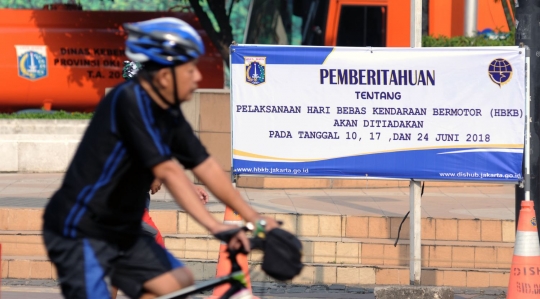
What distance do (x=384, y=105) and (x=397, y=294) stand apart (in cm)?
149

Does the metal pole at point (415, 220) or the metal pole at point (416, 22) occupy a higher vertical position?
the metal pole at point (416, 22)

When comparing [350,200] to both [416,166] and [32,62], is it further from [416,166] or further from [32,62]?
[32,62]

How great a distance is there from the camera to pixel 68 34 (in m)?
17.6

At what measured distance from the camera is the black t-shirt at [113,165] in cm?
349

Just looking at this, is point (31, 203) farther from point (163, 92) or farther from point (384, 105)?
point (163, 92)

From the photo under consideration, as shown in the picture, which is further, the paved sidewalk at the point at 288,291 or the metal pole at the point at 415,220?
the paved sidewalk at the point at 288,291

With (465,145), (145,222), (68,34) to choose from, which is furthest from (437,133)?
(68,34)

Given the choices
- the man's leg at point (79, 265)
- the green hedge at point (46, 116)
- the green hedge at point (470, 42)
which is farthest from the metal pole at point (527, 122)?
the green hedge at point (46, 116)

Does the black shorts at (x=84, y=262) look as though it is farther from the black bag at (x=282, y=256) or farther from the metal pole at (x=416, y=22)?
the metal pole at (x=416, y=22)

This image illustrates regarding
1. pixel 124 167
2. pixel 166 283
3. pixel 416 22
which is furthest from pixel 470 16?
pixel 124 167

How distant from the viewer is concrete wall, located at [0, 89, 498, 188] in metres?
12.2

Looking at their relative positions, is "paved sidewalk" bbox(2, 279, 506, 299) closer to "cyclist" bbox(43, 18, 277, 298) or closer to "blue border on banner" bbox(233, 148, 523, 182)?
"blue border on banner" bbox(233, 148, 523, 182)

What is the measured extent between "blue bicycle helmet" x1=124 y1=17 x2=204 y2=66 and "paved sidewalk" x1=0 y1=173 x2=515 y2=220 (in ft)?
19.7

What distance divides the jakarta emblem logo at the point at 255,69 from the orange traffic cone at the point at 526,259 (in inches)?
88.8
